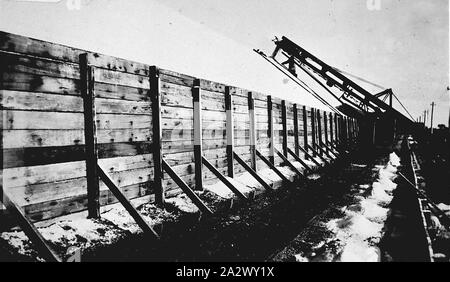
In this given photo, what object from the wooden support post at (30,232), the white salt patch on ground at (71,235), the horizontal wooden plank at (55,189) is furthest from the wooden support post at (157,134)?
the wooden support post at (30,232)

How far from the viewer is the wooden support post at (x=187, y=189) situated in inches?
173

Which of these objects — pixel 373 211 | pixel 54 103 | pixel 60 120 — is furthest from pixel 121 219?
pixel 373 211

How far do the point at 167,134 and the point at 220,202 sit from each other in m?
1.51

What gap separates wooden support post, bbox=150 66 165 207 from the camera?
4445mm

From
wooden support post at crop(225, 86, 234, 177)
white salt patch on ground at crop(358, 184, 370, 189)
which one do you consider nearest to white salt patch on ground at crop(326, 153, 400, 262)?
white salt patch on ground at crop(358, 184, 370, 189)

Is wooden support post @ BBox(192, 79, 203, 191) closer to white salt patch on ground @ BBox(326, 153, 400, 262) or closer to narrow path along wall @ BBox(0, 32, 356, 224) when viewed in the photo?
narrow path along wall @ BBox(0, 32, 356, 224)

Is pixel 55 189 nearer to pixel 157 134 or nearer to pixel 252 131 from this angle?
pixel 157 134

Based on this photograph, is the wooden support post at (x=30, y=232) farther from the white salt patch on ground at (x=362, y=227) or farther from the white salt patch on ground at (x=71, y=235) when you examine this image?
the white salt patch on ground at (x=362, y=227)

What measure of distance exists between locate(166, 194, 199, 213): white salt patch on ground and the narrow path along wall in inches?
5.9

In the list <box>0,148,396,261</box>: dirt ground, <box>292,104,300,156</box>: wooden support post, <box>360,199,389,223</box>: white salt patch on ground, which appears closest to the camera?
<box>0,148,396,261</box>: dirt ground

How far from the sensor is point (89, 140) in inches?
137

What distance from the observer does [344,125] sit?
70.6ft
